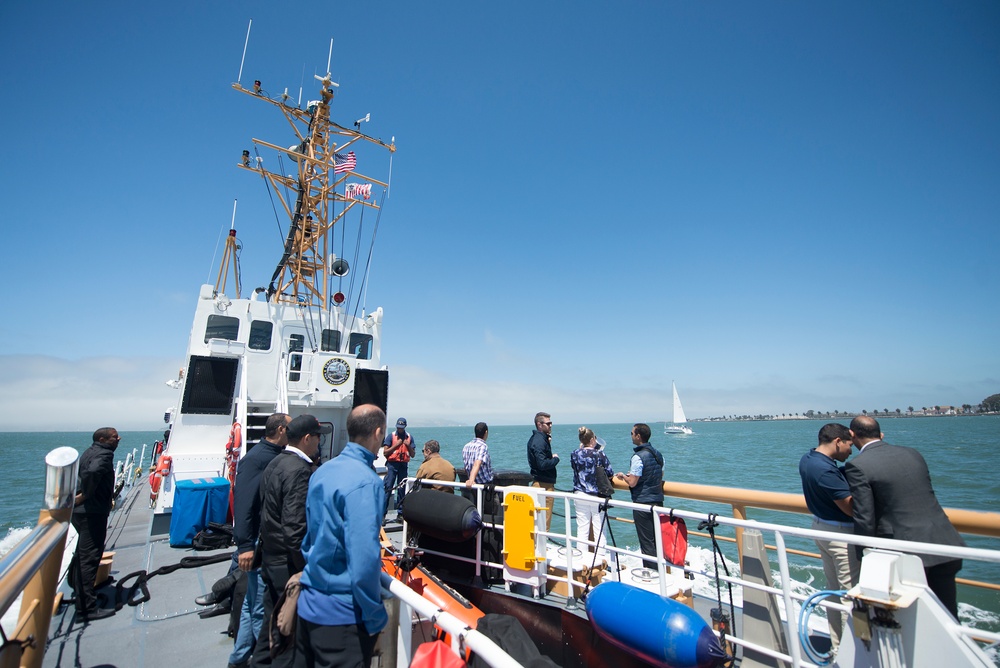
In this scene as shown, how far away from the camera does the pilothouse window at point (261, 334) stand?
968cm

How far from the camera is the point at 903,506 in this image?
2.91 m

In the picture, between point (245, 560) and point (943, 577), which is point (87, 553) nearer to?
point (245, 560)

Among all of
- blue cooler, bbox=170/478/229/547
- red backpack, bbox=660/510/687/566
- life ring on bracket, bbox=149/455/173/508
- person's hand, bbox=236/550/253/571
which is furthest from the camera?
life ring on bracket, bbox=149/455/173/508

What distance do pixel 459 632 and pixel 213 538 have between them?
6303mm

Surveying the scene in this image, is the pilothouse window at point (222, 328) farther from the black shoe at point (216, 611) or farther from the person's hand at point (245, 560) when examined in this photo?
the person's hand at point (245, 560)

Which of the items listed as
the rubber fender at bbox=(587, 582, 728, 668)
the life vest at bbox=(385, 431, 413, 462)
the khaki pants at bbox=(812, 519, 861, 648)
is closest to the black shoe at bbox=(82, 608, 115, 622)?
the life vest at bbox=(385, 431, 413, 462)

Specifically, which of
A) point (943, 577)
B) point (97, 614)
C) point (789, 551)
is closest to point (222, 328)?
point (97, 614)

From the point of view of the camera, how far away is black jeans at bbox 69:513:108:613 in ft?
14.0

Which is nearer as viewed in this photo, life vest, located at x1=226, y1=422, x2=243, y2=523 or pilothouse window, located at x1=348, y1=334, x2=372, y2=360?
life vest, located at x1=226, y1=422, x2=243, y2=523

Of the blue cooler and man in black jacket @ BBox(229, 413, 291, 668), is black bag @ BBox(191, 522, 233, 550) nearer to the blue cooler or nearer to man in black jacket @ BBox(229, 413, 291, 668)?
the blue cooler

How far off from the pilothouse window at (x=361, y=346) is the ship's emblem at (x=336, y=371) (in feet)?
2.90

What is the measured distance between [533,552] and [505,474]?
103 centimetres

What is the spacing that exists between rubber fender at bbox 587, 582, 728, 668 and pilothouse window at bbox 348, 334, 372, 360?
878 centimetres

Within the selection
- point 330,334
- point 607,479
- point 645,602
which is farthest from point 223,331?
point 645,602
